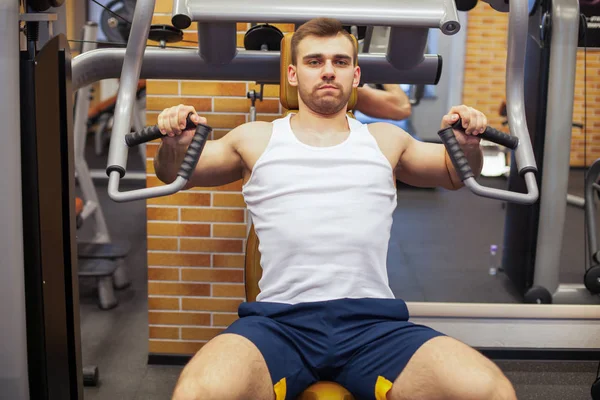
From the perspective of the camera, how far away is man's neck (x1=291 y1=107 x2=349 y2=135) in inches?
66.0

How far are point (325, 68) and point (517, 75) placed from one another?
0.48 meters

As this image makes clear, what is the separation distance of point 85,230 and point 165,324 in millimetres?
2248

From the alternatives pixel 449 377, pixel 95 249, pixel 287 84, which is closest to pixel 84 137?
pixel 95 249

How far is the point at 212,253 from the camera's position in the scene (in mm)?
2393

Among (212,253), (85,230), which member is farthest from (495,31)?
(212,253)

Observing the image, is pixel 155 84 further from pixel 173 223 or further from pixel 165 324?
pixel 165 324

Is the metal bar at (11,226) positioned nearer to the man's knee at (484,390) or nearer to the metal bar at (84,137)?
the man's knee at (484,390)

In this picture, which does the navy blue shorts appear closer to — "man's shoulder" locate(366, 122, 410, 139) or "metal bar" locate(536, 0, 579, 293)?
"man's shoulder" locate(366, 122, 410, 139)

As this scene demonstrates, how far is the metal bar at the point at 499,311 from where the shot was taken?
2.32m

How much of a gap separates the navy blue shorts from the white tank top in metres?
0.05

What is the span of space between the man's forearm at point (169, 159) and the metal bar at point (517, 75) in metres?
0.81

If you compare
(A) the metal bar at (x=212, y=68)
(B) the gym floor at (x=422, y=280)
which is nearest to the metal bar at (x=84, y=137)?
(B) the gym floor at (x=422, y=280)

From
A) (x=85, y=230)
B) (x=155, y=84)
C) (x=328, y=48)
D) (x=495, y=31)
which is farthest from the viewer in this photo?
(x=495, y=31)

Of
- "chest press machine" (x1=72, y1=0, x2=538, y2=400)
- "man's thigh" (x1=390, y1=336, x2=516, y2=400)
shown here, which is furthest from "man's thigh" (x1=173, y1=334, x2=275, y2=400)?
"man's thigh" (x1=390, y1=336, x2=516, y2=400)
